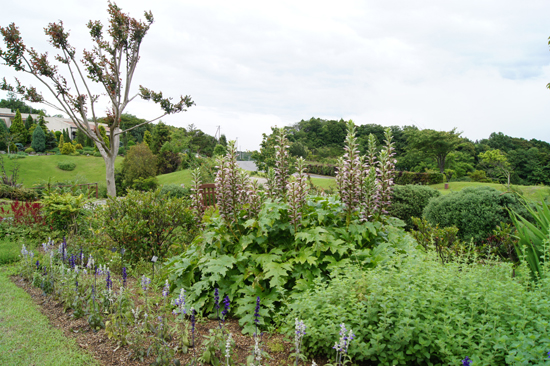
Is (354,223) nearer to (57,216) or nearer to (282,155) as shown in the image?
(282,155)

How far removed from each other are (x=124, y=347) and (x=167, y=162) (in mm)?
31368

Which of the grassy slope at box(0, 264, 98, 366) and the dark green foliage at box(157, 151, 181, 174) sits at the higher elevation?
the dark green foliage at box(157, 151, 181, 174)

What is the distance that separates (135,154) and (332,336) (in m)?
25.7

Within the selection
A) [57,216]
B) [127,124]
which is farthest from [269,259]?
[127,124]

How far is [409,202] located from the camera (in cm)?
1019

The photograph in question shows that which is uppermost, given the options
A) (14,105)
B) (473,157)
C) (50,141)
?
(14,105)

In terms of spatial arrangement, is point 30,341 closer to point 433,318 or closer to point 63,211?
point 433,318

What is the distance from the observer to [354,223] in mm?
3781

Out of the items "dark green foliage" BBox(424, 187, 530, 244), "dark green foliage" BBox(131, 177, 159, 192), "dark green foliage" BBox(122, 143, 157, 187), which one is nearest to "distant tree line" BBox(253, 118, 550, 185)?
"dark green foliage" BBox(122, 143, 157, 187)

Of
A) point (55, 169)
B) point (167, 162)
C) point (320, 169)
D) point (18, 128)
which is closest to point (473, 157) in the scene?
point (320, 169)

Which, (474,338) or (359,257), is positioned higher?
(359,257)

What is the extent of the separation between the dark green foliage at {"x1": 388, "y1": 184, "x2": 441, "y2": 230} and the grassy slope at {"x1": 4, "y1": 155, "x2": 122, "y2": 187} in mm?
27085

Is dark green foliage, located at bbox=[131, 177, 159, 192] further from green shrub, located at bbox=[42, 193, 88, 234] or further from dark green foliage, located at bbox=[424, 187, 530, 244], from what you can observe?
dark green foliage, located at bbox=[424, 187, 530, 244]

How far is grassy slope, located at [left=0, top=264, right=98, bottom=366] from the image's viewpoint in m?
2.71
